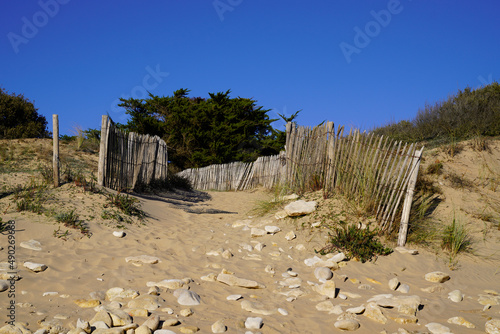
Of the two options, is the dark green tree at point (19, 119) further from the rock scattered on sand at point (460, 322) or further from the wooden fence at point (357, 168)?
the rock scattered on sand at point (460, 322)

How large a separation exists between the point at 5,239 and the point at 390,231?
18.2 feet

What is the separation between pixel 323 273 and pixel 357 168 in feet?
8.26

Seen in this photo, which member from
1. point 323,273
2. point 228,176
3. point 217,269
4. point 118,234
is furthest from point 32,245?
point 228,176

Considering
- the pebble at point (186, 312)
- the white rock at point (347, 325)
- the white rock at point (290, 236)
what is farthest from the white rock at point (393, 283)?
the pebble at point (186, 312)

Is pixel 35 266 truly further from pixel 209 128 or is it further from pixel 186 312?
pixel 209 128

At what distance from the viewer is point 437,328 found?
10.1 feet

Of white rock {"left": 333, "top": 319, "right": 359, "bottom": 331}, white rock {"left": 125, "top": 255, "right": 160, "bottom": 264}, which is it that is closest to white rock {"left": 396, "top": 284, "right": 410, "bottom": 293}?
white rock {"left": 333, "top": 319, "right": 359, "bottom": 331}

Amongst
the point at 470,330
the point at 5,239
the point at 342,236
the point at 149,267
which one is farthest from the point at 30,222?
the point at 470,330

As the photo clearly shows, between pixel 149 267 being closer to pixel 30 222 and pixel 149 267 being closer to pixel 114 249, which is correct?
pixel 114 249

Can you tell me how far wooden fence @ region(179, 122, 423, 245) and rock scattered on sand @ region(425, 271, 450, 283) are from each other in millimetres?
1085

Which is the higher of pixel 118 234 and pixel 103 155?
pixel 103 155

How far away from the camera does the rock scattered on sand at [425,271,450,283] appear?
4.62 m

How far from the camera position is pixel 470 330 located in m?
3.14

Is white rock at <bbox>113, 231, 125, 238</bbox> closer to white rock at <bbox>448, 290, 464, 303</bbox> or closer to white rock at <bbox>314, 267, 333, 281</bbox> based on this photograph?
white rock at <bbox>314, 267, 333, 281</bbox>
